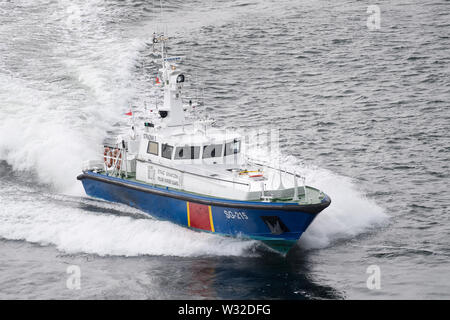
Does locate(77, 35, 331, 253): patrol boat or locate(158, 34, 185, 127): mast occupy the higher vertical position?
locate(158, 34, 185, 127): mast

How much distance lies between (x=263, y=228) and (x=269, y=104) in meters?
13.5

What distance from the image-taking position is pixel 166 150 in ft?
64.3

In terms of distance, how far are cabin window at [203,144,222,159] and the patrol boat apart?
31mm

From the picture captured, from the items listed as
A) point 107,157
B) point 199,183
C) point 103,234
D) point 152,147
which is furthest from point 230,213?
point 107,157

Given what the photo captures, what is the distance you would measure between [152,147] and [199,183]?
2364 mm

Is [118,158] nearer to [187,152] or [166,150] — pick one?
[166,150]

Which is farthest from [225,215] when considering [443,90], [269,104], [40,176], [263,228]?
[443,90]

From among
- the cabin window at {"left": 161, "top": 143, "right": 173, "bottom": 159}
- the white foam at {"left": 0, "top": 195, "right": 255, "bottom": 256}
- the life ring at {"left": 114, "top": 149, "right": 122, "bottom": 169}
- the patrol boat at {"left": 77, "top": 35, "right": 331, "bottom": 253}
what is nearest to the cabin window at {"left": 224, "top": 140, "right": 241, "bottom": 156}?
the patrol boat at {"left": 77, "top": 35, "right": 331, "bottom": 253}

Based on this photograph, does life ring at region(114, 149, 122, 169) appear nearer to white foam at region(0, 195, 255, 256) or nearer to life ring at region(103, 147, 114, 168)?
life ring at region(103, 147, 114, 168)

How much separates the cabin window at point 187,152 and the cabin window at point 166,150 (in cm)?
26

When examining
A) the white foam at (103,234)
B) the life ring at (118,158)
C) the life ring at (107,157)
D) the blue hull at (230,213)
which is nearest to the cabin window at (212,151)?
the blue hull at (230,213)

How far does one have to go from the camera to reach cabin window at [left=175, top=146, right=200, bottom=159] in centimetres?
1914

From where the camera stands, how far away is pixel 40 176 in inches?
938

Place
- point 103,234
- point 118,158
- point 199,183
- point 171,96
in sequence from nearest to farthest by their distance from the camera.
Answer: point 199,183 < point 103,234 < point 171,96 < point 118,158
